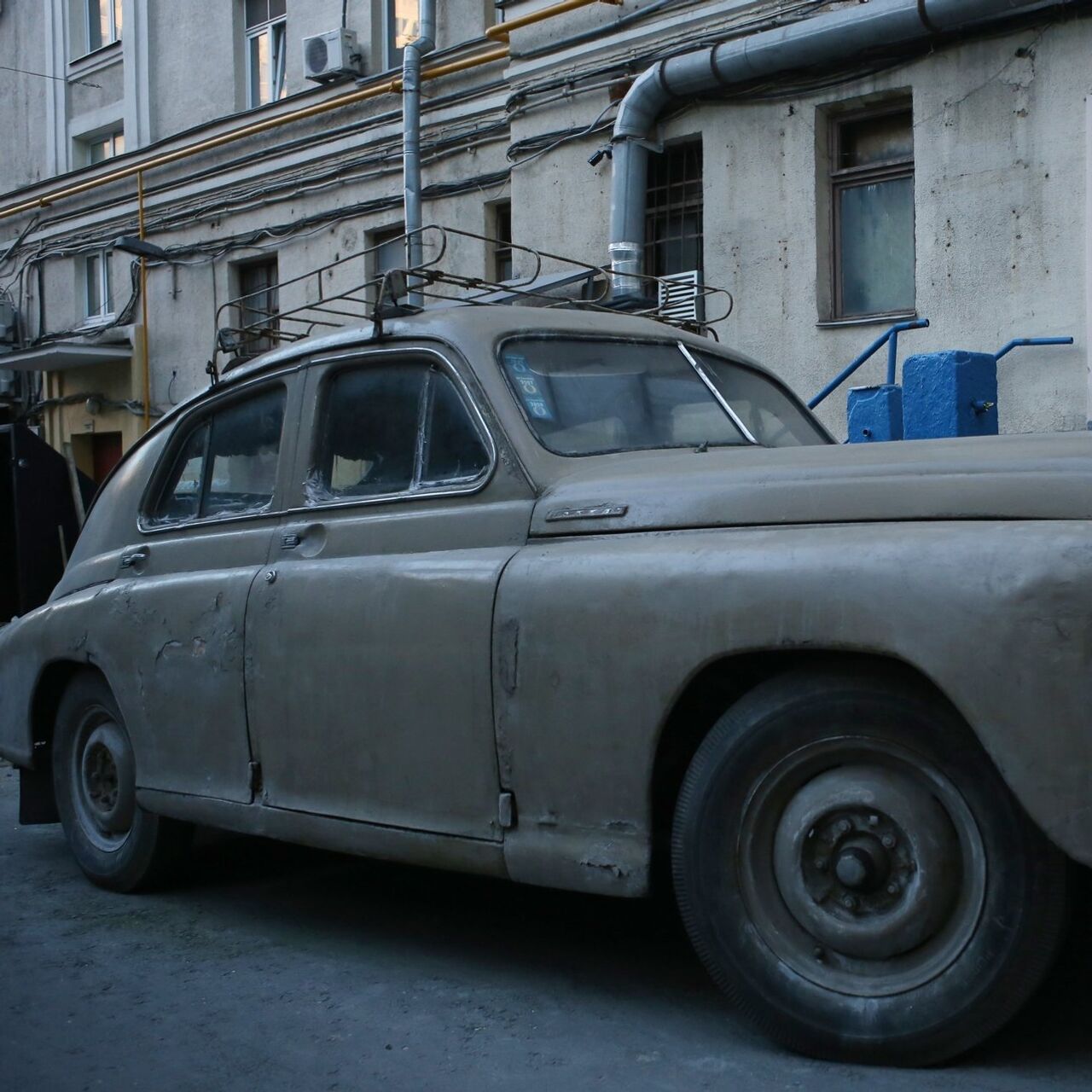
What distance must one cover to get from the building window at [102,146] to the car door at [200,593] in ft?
56.1

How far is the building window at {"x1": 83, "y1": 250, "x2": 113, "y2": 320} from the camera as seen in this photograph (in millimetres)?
20922

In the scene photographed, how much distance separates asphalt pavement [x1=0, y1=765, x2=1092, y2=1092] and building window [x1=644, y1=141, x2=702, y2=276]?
347 inches

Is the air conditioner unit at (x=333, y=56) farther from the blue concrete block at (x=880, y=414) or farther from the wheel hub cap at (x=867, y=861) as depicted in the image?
the wheel hub cap at (x=867, y=861)

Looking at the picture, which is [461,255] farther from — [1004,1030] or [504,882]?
[1004,1030]

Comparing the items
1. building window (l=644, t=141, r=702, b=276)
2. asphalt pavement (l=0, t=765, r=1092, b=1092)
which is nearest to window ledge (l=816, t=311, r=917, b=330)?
building window (l=644, t=141, r=702, b=276)

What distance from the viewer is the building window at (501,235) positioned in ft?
51.1

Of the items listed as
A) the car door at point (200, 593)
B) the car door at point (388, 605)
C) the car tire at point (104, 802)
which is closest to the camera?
the car door at point (388, 605)

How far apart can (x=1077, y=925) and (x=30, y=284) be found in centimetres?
2063

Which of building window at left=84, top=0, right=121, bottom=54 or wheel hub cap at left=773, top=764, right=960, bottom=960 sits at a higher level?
building window at left=84, top=0, right=121, bottom=54

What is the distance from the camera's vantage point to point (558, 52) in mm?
13930

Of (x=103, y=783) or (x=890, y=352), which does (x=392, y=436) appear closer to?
(x=103, y=783)

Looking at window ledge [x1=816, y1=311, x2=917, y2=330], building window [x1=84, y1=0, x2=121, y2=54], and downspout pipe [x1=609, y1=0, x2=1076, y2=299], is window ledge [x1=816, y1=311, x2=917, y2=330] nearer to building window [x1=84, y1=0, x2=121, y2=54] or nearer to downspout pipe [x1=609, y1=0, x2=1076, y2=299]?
downspout pipe [x1=609, y1=0, x2=1076, y2=299]

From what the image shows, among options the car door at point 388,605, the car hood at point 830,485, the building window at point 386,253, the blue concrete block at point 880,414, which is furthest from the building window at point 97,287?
the car hood at point 830,485

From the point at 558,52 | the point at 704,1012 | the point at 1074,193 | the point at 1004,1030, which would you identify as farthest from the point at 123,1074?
the point at 558,52
